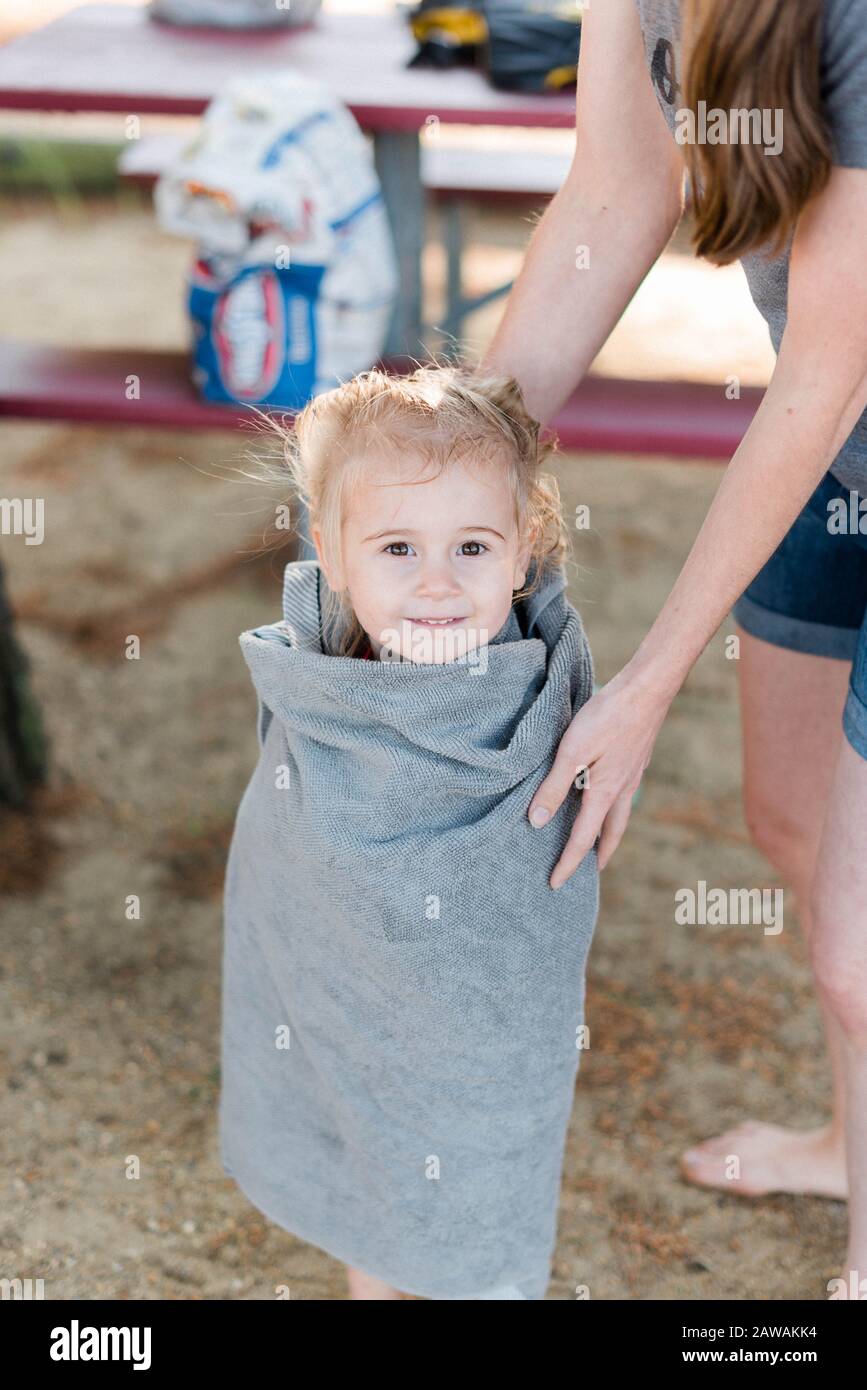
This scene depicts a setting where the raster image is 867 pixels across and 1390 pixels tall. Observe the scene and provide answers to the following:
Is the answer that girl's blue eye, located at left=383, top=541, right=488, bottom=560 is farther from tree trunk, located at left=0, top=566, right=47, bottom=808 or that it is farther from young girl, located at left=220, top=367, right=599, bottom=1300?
tree trunk, located at left=0, top=566, right=47, bottom=808

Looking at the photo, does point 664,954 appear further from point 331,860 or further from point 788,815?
point 331,860

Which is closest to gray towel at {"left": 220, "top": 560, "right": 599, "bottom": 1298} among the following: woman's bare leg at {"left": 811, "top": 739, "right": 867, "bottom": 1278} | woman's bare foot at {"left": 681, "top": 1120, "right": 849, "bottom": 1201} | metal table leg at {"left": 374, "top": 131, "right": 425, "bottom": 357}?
woman's bare leg at {"left": 811, "top": 739, "right": 867, "bottom": 1278}

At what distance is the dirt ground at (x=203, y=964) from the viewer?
189 centimetres

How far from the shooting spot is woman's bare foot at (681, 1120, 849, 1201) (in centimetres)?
197

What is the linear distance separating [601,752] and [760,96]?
0.56m

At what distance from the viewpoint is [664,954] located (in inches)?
95.3

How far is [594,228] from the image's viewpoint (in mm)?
1447

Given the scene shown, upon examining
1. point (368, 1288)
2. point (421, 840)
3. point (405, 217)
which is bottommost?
point (368, 1288)

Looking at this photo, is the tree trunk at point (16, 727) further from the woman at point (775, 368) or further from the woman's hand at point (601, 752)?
the woman's hand at point (601, 752)

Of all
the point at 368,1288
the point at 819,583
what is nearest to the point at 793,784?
the point at 819,583
